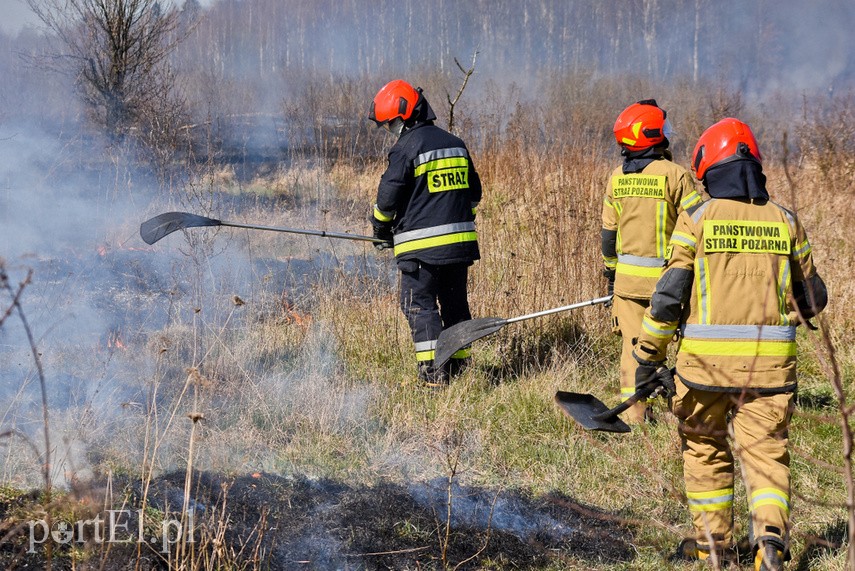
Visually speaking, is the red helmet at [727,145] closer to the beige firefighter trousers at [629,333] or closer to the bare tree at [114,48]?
the beige firefighter trousers at [629,333]

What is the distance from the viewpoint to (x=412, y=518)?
3619 mm

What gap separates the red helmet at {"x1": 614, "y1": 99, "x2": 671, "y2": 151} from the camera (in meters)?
4.74

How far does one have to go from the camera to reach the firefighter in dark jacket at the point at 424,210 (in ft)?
17.4

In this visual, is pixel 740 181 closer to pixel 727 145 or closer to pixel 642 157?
pixel 727 145

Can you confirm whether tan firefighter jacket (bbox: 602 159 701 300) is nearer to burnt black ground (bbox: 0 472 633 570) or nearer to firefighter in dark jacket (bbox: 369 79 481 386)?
firefighter in dark jacket (bbox: 369 79 481 386)

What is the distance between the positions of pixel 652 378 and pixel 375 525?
1.37m

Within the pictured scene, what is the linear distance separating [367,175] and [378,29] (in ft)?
43.3

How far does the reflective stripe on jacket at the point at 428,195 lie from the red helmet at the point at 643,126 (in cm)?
113

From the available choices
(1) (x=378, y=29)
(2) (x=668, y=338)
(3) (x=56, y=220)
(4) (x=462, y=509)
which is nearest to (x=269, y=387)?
(4) (x=462, y=509)

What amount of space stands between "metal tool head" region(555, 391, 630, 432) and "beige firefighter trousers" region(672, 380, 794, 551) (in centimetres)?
36

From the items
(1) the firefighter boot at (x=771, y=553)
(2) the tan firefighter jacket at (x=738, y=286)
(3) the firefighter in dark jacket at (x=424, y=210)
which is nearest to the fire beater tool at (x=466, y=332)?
(3) the firefighter in dark jacket at (x=424, y=210)

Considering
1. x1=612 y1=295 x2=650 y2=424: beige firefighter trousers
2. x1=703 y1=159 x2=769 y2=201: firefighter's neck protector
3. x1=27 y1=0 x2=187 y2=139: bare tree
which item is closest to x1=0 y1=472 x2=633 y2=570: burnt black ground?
x1=612 y1=295 x2=650 y2=424: beige firefighter trousers

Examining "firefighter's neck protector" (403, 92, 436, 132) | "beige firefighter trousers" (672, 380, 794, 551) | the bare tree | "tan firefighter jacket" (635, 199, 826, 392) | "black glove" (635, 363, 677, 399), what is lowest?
"beige firefighter trousers" (672, 380, 794, 551)

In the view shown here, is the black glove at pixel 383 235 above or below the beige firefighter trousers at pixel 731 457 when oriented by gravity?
above
